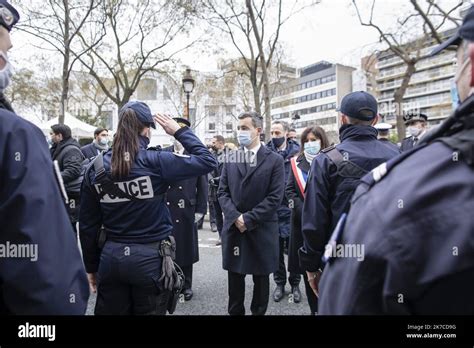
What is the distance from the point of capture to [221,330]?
1849mm

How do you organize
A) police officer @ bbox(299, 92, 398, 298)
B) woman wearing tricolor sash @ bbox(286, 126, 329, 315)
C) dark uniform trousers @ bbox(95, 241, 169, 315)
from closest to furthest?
dark uniform trousers @ bbox(95, 241, 169, 315)
police officer @ bbox(299, 92, 398, 298)
woman wearing tricolor sash @ bbox(286, 126, 329, 315)

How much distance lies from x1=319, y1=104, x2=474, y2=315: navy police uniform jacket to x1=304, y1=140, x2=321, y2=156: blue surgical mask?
3.60 m

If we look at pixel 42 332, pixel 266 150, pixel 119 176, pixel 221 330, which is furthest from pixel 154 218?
pixel 266 150

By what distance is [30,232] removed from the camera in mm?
1299

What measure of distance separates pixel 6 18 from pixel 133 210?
1.39m

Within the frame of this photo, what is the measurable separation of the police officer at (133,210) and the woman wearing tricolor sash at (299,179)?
6.34ft

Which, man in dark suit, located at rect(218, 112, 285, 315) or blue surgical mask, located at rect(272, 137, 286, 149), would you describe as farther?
blue surgical mask, located at rect(272, 137, 286, 149)

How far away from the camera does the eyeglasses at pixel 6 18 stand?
1.51 meters

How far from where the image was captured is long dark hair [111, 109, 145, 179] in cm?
257

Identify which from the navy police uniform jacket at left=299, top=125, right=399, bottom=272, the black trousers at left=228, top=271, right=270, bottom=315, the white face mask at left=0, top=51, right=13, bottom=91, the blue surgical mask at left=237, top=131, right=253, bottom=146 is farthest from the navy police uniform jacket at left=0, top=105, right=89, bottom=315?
the blue surgical mask at left=237, top=131, right=253, bottom=146

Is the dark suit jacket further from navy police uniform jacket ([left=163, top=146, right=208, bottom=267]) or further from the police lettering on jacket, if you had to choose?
the police lettering on jacket

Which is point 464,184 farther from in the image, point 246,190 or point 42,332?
point 246,190

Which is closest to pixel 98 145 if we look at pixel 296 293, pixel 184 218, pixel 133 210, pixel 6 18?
pixel 184 218

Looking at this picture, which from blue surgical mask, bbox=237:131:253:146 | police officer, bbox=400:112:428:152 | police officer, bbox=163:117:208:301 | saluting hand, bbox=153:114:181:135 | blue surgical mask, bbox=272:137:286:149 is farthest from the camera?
police officer, bbox=400:112:428:152
